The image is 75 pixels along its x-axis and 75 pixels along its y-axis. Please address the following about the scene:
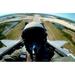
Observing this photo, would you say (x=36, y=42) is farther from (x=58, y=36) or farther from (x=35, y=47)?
(x=58, y=36)

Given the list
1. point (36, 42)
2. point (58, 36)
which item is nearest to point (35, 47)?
point (36, 42)

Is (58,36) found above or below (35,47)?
above
